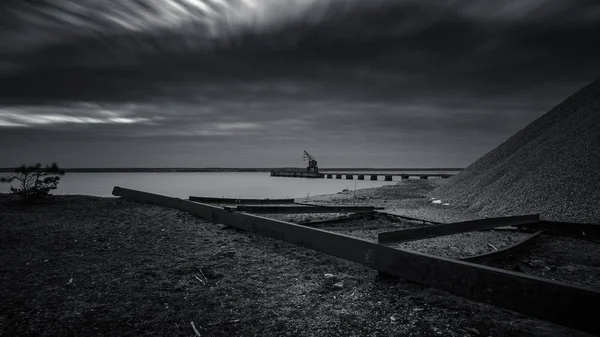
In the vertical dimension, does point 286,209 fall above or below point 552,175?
below

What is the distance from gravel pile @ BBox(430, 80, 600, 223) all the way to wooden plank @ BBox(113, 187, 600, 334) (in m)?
4.51

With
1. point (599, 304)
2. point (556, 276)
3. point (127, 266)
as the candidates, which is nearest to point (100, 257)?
point (127, 266)

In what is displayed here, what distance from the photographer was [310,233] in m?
3.61

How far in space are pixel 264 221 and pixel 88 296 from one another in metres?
2.26

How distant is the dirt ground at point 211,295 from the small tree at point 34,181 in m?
4.18

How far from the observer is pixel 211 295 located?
2.58 metres

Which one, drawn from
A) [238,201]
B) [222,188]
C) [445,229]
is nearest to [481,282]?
[445,229]

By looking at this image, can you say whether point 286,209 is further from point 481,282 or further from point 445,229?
point 481,282

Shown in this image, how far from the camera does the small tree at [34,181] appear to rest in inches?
303

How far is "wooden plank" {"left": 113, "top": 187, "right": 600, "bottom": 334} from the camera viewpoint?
65.2 inches

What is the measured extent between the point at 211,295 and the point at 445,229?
260 centimetres

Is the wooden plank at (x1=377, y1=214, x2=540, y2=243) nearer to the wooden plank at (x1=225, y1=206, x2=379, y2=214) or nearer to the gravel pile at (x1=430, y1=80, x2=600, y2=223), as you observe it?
the gravel pile at (x1=430, y1=80, x2=600, y2=223)

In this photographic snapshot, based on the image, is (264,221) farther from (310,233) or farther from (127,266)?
(127,266)

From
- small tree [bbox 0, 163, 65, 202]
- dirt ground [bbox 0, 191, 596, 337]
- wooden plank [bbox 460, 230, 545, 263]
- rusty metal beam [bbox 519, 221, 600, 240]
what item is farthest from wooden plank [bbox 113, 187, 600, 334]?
small tree [bbox 0, 163, 65, 202]
